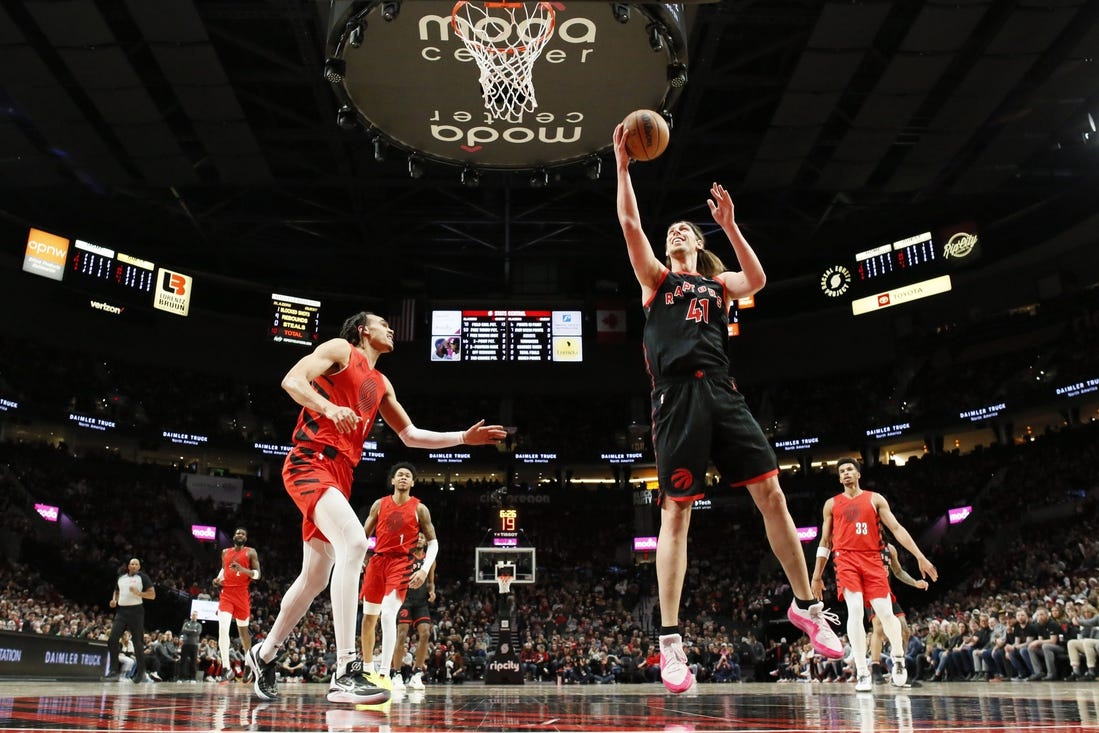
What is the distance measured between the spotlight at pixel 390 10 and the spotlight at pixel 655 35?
127 inches

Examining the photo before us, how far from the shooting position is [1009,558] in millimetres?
24406

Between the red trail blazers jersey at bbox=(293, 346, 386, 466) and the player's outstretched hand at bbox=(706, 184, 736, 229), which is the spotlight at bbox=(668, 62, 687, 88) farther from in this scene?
the red trail blazers jersey at bbox=(293, 346, 386, 466)

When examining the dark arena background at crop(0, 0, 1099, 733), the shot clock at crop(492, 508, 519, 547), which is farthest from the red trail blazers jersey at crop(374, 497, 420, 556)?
the shot clock at crop(492, 508, 519, 547)

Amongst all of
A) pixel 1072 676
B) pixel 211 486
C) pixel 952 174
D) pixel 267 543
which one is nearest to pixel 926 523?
pixel 952 174

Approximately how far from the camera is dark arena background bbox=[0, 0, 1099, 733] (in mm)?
13375

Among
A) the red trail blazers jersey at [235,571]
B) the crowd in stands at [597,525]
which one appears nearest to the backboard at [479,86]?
the red trail blazers jersey at [235,571]

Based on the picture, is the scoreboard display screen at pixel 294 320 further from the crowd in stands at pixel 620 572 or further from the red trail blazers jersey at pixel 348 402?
the red trail blazers jersey at pixel 348 402

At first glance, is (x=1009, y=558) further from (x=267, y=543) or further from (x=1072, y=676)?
(x=267, y=543)

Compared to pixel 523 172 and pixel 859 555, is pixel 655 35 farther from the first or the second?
pixel 859 555

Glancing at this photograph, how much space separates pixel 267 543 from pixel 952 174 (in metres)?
25.5

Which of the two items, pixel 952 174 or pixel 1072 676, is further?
pixel 952 174

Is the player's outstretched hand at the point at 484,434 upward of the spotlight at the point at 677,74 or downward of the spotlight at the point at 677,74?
downward

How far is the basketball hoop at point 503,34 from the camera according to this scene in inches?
456

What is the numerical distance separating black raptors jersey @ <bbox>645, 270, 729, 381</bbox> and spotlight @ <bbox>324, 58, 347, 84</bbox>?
8.32 meters
